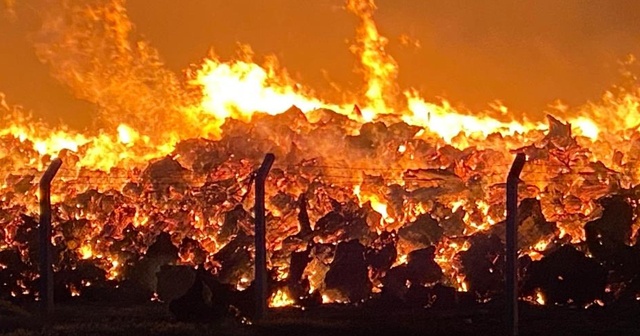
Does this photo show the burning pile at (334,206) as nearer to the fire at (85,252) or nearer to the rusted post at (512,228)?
the fire at (85,252)

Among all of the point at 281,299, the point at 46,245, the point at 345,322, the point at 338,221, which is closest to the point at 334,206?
the point at 338,221

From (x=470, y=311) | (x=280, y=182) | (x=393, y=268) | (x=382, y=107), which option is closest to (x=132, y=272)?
(x=280, y=182)

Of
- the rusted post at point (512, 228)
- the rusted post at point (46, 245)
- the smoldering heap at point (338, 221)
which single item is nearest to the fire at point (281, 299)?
the smoldering heap at point (338, 221)

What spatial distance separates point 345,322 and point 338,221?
4.14 metres

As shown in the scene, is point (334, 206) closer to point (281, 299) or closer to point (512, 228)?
point (281, 299)

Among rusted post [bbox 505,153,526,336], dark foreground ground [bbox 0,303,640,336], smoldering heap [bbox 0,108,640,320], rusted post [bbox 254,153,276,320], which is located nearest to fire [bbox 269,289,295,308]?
smoldering heap [bbox 0,108,640,320]

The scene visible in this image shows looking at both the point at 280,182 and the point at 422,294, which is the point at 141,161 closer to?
the point at 280,182

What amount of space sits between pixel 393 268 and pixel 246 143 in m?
5.21

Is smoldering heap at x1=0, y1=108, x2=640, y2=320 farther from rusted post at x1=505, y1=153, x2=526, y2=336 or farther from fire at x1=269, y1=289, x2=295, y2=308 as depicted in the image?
rusted post at x1=505, y1=153, x2=526, y2=336

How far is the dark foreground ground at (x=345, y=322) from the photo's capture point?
53.4ft

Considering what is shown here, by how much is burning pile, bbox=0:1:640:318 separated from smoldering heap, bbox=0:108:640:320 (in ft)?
0.11

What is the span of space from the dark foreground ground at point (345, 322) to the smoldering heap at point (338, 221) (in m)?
0.82

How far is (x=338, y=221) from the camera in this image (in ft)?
69.1

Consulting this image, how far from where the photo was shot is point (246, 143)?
2330cm
